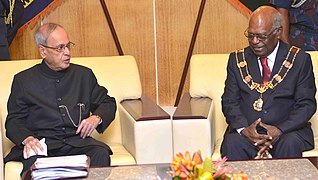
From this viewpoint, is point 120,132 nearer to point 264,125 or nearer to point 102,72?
point 102,72

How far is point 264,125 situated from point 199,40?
2.32 metres

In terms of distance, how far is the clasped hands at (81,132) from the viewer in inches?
146

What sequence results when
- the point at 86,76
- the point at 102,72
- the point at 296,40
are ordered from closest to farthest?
1. the point at 86,76
2. the point at 102,72
3. the point at 296,40

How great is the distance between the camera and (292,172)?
10.3 ft

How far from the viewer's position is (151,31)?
6047 mm

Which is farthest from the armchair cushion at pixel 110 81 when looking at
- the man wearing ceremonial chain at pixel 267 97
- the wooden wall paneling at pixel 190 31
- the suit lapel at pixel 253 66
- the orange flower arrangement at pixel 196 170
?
the orange flower arrangement at pixel 196 170

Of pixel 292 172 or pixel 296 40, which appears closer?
pixel 292 172

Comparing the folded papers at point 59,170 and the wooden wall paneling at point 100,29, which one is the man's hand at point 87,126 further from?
the wooden wall paneling at point 100,29

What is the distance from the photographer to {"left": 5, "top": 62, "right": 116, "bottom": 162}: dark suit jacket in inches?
153

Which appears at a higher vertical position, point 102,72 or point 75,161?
point 102,72

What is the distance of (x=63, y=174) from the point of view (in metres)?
3.16

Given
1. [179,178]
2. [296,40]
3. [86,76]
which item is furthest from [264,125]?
[179,178]

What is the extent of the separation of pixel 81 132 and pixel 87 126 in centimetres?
5

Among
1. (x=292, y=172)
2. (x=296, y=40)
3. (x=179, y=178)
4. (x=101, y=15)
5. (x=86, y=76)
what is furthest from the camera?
(x=101, y=15)
